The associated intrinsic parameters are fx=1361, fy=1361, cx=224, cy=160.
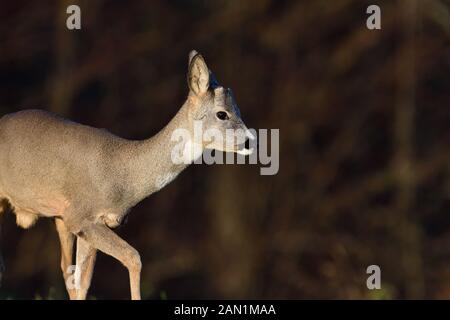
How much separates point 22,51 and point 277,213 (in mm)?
4225

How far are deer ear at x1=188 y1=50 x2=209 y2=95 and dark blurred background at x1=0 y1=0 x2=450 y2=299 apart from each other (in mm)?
10325

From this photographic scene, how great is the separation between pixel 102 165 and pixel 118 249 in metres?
0.53

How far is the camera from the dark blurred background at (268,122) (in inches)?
723

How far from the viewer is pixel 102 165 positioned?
7766mm

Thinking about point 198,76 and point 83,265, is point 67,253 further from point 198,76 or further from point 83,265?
point 198,76

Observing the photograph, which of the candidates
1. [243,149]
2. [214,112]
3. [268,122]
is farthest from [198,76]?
[268,122]

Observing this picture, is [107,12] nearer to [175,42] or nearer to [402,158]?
[175,42]

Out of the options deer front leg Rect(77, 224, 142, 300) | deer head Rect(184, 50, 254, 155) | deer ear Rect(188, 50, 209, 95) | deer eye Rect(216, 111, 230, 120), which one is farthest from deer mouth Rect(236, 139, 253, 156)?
deer front leg Rect(77, 224, 142, 300)

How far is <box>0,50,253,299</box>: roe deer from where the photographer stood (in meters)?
7.68

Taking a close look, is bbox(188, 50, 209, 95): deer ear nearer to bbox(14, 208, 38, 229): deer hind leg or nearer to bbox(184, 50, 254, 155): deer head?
bbox(184, 50, 254, 155): deer head

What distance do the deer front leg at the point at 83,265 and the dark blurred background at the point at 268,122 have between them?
980 centimetres

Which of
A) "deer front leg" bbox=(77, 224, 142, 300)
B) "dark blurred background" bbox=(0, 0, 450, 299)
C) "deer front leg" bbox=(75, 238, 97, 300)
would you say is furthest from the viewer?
Result: "dark blurred background" bbox=(0, 0, 450, 299)

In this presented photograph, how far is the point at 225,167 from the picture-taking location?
18.9 meters

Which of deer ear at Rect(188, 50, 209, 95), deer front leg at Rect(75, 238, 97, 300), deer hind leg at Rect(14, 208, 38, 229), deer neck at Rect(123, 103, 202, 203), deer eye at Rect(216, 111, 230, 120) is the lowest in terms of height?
deer front leg at Rect(75, 238, 97, 300)
